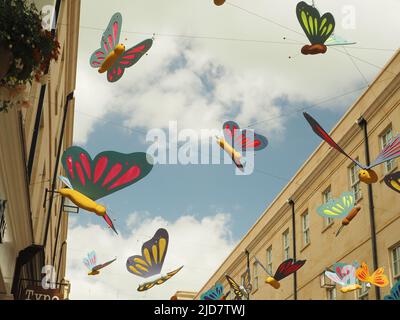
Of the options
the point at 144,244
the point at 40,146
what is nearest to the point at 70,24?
the point at 40,146

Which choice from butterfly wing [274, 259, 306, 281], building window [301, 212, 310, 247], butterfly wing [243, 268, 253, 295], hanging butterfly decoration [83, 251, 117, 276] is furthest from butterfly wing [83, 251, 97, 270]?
butterfly wing [243, 268, 253, 295]

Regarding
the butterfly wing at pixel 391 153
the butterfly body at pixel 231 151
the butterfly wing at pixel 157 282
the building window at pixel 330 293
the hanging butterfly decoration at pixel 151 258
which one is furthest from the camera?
the building window at pixel 330 293

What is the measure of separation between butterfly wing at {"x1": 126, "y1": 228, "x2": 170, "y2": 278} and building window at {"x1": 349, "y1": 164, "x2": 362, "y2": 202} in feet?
29.3

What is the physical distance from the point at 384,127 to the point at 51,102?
10.5 m

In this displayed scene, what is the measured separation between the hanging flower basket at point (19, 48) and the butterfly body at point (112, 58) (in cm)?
371

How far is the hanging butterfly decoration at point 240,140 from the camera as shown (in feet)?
44.4

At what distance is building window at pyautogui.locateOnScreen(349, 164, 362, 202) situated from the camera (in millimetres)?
A: 22438

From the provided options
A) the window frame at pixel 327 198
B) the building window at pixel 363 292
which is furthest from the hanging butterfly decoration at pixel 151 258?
the window frame at pixel 327 198

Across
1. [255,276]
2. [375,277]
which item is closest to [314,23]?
[375,277]

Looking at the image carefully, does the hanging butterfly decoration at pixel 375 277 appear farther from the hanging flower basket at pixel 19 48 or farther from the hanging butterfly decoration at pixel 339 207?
the hanging flower basket at pixel 19 48
